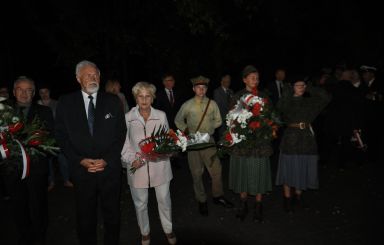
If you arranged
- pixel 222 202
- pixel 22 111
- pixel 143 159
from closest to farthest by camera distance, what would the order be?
pixel 143 159
pixel 22 111
pixel 222 202

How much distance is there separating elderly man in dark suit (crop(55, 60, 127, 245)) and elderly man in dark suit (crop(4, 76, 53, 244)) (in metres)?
0.77

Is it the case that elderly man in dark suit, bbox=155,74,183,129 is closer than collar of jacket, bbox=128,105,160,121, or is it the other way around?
collar of jacket, bbox=128,105,160,121

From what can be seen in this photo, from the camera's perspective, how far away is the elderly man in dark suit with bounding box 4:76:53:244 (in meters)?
4.55

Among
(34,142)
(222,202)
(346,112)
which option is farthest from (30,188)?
(346,112)

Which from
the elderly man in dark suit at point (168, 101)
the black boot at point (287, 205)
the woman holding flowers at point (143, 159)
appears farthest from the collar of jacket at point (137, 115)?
the elderly man in dark suit at point (168, 101)

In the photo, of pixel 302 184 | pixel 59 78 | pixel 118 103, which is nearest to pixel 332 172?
pixel 302 184

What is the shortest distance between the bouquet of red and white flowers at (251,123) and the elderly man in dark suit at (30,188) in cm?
263

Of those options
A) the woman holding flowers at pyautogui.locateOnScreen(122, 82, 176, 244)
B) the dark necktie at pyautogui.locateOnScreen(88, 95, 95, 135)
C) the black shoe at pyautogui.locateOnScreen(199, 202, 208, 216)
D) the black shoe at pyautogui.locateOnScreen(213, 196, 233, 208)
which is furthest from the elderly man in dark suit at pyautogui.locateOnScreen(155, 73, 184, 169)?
the dark necktie at pyautogui.locateOnScreen(88, 95, 95, 135)

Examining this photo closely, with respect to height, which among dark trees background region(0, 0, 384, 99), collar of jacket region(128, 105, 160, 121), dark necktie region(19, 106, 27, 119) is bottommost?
collar of jacket region(128, 105, 160, 121)

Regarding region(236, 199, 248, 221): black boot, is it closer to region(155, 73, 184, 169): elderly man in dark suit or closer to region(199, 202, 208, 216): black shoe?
region(199, 202, 208, 216): black shoe

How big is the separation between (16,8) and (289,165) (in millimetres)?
11571

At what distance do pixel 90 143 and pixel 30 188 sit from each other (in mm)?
1264

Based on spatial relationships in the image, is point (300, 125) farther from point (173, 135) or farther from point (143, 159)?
point (143, 159)

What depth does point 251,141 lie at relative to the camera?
5.19m
